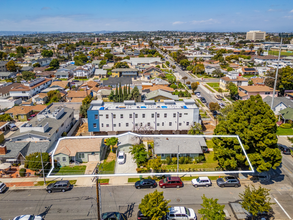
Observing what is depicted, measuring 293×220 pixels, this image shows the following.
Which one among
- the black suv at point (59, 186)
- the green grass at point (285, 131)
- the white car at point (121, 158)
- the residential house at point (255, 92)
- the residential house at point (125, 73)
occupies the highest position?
the residential house at point (125, 73)

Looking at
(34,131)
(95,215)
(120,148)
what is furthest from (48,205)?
(34,131)

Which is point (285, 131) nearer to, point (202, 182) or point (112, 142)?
point (202, 182)

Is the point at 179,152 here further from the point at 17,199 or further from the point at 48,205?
the point at 17,199

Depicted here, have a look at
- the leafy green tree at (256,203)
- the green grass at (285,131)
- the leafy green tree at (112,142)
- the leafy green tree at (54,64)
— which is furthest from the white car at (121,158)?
the leafy green tree at (54,64)

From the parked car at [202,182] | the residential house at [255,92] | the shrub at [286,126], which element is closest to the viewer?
the parked car at [202,182]

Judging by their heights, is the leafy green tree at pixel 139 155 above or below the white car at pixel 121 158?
above

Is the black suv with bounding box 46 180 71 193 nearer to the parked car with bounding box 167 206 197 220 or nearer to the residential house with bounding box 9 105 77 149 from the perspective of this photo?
the residential house with bounding box 9 105 77 149

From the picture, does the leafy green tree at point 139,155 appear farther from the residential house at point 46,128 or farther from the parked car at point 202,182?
the residential house at point 46,128
